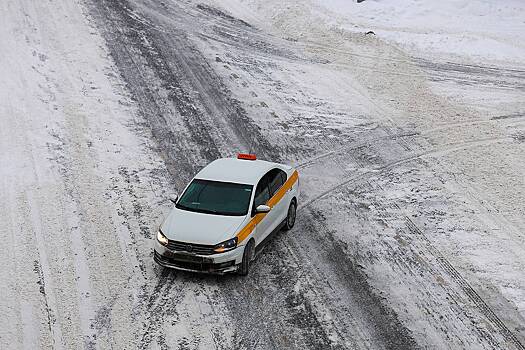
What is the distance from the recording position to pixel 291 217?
49.4ft

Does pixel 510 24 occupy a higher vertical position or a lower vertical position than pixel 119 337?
lower

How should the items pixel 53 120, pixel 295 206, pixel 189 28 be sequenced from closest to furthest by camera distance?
pixel 295 206 → pixel 53 120 → pixel 189 28

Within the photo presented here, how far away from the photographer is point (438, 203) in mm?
16438

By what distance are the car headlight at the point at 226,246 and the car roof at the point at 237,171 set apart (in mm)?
1587

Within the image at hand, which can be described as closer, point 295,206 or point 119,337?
point 119,337

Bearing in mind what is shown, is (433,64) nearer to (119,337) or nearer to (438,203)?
(438,203)

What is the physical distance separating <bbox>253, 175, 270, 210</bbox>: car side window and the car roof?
106 mm

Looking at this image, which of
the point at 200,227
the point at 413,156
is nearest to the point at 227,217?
the point at 200,227

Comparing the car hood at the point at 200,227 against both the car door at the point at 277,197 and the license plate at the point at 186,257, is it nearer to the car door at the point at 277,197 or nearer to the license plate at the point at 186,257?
the license plate at the point at 186,257

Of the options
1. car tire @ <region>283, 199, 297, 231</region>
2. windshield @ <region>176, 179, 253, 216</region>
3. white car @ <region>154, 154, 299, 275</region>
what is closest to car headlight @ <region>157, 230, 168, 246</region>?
white car @ <region>154, 154, 299, 275</region>

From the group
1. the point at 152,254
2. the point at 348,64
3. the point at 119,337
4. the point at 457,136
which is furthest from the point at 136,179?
the point at 348,64

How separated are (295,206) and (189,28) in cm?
1329

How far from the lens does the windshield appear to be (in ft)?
43.8

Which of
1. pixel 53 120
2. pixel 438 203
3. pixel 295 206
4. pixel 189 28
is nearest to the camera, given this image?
pixel 295 206
